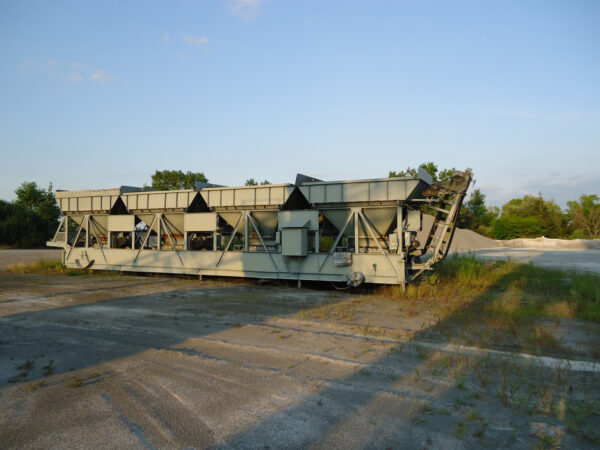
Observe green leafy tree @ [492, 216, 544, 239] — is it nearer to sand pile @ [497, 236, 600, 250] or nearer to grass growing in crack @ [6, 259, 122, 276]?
sand pile @ [497, 236, 600, 250]

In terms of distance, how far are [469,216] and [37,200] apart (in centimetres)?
5395

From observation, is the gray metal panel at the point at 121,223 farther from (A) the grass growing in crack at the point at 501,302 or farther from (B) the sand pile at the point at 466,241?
(B) the sand pile at the point at 466,241

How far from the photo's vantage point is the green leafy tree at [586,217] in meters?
50.8

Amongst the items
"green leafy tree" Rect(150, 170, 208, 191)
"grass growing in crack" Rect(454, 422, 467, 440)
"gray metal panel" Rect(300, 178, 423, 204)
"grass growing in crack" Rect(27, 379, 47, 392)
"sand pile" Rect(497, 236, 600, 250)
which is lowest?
"grass growing in crack" Rect(454, 422, 467, 440)

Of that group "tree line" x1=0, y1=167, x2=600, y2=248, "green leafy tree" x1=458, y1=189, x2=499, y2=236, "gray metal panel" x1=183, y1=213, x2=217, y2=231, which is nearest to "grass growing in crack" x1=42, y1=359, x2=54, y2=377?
"gray metal panel" x1=183, y1=213, x2=217, y2=231

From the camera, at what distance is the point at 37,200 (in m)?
42.3

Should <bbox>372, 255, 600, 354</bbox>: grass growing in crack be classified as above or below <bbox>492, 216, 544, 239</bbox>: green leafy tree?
below

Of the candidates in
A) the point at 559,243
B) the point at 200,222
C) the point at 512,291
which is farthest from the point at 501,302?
the point at 559,243

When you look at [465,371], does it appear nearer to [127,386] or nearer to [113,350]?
[127,386]

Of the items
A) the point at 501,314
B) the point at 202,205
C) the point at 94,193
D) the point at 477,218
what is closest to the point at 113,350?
the point at 501,314

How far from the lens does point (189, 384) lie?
460 centimetres

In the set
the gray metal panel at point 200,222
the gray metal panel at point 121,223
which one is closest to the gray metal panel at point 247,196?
the gray metal panel at point 200,222

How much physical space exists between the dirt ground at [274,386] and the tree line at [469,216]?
29.3m

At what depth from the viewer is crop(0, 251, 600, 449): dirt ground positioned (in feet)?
11.2
